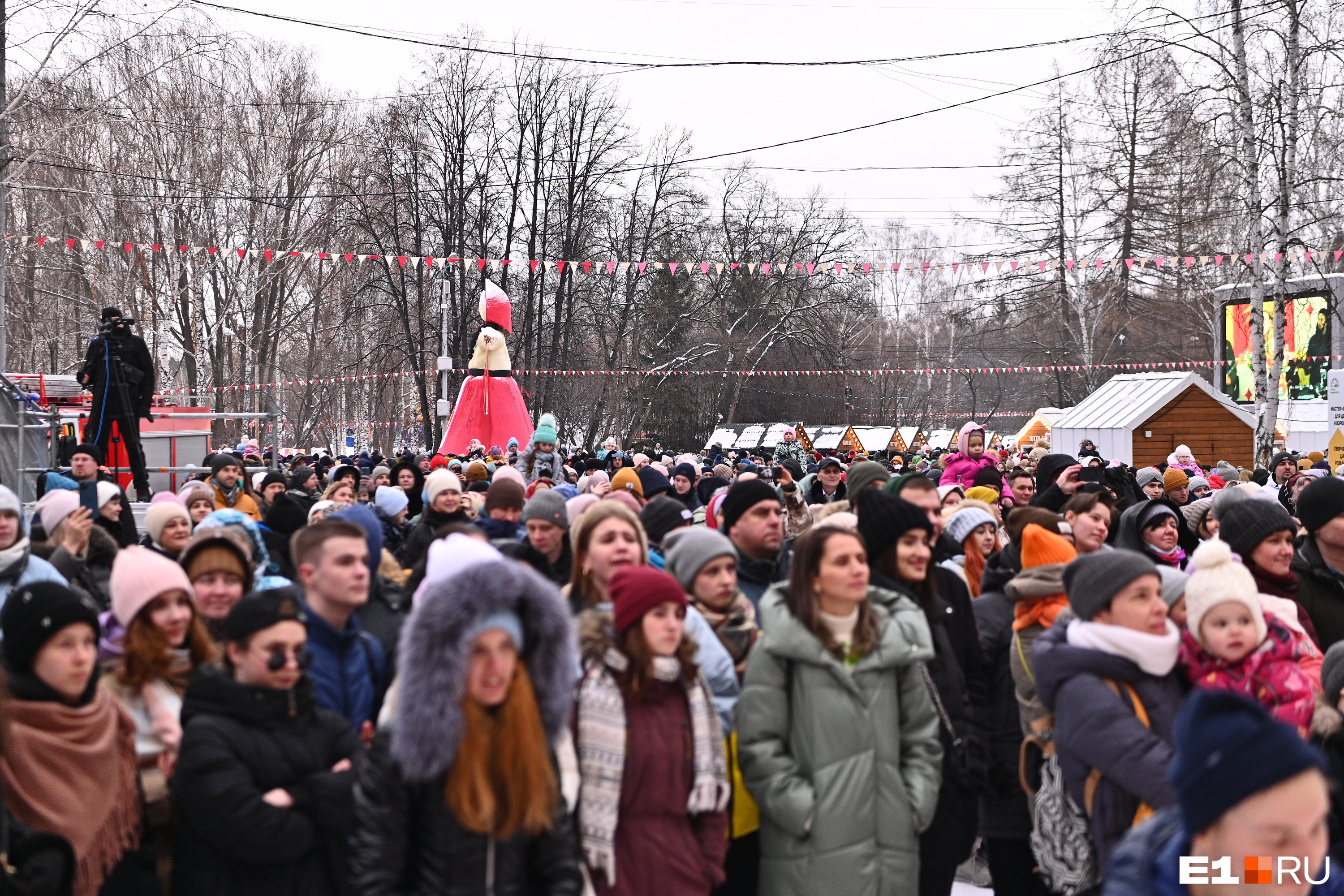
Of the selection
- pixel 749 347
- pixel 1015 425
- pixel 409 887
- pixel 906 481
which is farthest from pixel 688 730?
pixel 1015 425

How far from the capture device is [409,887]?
3.02 metres

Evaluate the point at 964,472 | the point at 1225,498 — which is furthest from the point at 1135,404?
the point at 1225,498

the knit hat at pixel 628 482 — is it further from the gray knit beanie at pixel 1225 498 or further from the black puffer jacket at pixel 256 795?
the black puffer jacket at pixel 256 795

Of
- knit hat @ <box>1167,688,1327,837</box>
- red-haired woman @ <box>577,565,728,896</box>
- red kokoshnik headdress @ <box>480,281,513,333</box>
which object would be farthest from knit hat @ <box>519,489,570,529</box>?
red kokoshnik headdress @ <box>480,281,513,333</box>

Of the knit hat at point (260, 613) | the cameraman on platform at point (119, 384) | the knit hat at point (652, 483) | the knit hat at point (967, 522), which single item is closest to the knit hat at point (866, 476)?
the knit hat at point (967, 522)

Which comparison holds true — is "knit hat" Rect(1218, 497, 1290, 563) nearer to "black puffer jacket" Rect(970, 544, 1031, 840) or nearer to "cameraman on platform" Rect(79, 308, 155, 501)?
"black puffer jacket" Rect(970, 544, 1031, 840)

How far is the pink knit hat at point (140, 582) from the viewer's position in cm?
396

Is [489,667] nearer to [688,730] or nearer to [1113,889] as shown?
[688,730]

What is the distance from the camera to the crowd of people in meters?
3.04

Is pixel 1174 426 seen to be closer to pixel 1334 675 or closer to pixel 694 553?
pixel 1334 675

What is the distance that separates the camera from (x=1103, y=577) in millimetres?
3744

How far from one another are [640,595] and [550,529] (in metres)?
2.86

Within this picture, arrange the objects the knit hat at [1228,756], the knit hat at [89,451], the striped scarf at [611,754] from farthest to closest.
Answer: the knit hat at [89,451] → the striped scarf at [611,754] → the knit hat at [1228,756]

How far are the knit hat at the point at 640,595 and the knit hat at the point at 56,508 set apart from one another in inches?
167
